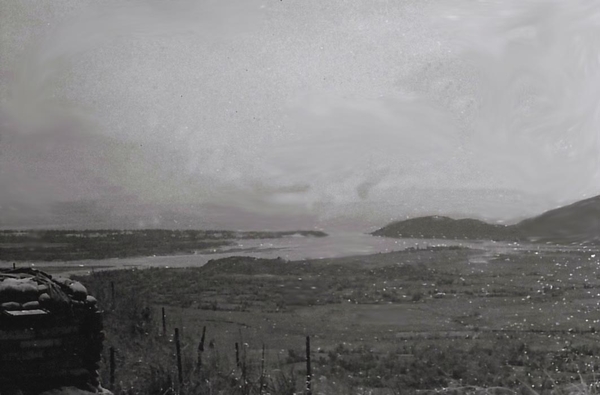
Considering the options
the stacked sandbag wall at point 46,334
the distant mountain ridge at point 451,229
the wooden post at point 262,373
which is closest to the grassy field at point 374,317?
the wooden post at point 262,373

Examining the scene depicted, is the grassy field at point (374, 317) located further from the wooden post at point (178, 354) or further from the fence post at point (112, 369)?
the fence post at point (112, 369)

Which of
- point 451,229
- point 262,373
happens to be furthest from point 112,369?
point 451,229

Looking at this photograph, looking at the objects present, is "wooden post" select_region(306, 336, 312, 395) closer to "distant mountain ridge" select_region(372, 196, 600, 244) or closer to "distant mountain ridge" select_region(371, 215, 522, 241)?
"distant mountain ridge" select_region(372, 196, 600, 244)

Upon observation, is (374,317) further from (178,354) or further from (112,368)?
(112,368)

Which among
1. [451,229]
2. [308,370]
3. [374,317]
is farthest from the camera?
[451,229]

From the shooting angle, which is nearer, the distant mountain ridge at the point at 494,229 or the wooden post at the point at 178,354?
the wooden post at the point at 178,354

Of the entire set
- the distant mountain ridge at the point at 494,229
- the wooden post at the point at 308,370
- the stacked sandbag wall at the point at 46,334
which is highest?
the distant mountain ridge at the point at 494,229
